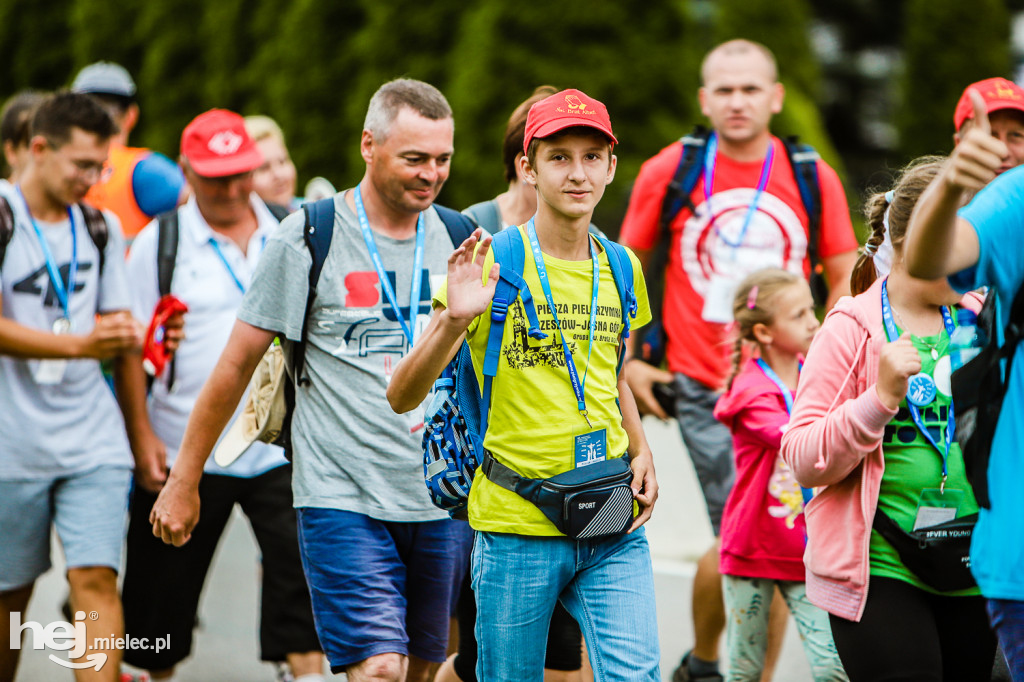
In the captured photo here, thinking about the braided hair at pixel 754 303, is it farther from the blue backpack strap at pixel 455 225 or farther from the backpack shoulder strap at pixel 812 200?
the blue backpack strap at pixel 455 225

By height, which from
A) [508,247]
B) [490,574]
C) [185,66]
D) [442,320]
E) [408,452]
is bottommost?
[490,574]

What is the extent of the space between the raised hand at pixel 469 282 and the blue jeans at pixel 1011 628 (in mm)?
1356

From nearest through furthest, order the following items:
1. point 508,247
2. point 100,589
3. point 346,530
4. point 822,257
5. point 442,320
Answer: point 442,320, point 508,247, point 346,530, point 100,589, point 822,257

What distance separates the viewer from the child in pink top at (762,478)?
4.30m

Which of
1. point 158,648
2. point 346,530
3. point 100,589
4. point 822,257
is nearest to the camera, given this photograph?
point 346,530

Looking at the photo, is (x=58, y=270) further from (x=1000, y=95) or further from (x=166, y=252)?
(x=1000, y=95)

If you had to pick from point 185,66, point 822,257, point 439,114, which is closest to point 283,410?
point 439,114

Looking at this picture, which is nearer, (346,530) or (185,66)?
(346,530)

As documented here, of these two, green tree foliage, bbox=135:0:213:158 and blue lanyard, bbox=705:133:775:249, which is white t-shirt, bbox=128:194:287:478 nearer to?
blue lanyard, bbox=705:133:775:249

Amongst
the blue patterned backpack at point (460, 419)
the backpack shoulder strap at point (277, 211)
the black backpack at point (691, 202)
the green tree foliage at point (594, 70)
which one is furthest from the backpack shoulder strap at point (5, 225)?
the green tree foliage at point (594, 70)

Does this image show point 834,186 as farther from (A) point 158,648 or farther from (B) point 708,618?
(A) point 158,648

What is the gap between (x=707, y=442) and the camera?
17.1ft

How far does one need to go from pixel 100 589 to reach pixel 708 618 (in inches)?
95.9

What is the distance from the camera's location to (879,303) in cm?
326
